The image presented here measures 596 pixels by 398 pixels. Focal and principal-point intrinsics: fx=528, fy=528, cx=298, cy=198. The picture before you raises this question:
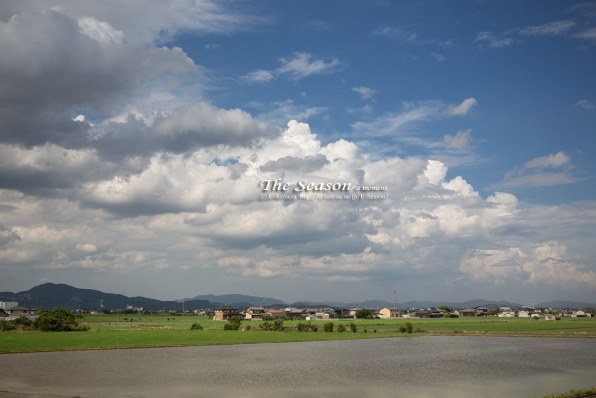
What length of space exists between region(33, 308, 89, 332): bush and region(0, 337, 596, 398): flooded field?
93.7 feet

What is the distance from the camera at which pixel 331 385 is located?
36.3m

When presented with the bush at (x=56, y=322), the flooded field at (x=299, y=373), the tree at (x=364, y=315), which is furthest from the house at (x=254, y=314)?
the flooded field at (x=299, y=373)

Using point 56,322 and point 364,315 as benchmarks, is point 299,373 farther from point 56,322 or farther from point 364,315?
point 364,315

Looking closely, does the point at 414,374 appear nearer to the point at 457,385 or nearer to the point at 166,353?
the point at 457,385

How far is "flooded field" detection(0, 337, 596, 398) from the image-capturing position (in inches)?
1320

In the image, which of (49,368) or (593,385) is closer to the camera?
(593,385)

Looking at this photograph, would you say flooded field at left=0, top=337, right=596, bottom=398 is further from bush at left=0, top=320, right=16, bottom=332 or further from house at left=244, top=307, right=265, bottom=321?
house at left=244, top=307, right=265, bottom=321

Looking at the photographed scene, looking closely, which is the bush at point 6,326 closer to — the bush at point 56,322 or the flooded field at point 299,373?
the bush at point 56,322

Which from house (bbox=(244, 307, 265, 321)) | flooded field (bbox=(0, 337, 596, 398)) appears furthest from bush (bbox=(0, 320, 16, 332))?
house (bbox=(244, 307, 265, 321))

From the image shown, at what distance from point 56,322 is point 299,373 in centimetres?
6066

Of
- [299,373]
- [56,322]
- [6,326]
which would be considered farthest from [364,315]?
[299,373]

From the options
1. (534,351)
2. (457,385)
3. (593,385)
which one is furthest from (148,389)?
(534,351)

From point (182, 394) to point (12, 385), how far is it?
11.8 m

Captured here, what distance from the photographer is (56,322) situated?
289ft
